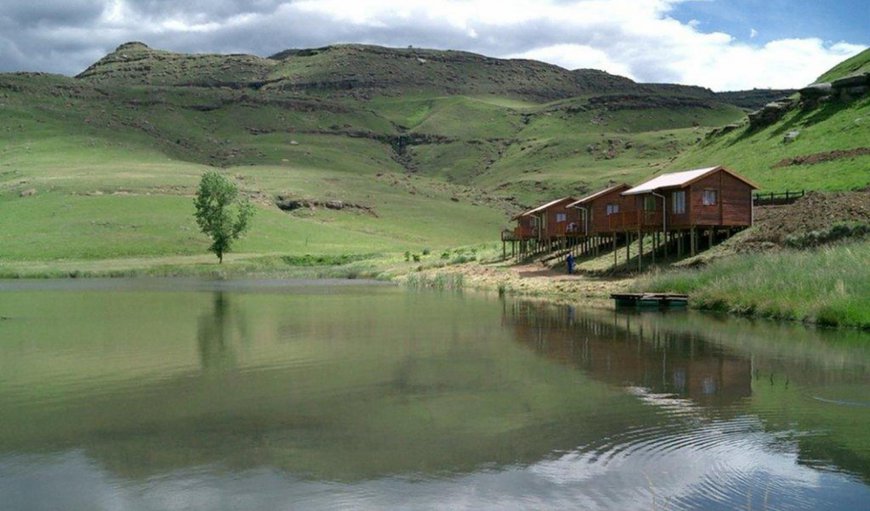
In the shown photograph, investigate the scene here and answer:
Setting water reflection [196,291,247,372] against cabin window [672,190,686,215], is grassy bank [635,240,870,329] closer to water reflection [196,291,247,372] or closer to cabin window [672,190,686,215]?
cabin window [672,190,686,215]

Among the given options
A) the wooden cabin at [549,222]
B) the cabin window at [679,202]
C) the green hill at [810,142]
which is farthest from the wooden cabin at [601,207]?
the green hill at [810,142]

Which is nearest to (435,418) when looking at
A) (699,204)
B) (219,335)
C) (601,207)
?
(219,335)

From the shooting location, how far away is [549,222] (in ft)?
245

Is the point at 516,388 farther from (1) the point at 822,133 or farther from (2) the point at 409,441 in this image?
(1) the point at 822,133

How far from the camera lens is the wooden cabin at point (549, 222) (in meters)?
71.1

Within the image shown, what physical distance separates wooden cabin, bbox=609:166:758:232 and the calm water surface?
21.0 metres

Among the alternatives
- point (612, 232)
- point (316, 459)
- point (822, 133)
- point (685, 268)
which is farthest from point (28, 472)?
point (822, 133)

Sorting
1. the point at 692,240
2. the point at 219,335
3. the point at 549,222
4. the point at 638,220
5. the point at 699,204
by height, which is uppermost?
the point at 549,222

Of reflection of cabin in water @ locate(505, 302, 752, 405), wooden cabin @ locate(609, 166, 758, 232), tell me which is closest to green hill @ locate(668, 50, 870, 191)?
wooden cabin @ locate(609, 166, 758, 232)

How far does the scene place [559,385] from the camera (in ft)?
61.9

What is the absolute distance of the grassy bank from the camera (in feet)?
94.3

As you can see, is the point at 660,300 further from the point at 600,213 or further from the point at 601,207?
the point at 601,207

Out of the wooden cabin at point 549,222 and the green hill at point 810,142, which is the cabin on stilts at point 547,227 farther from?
the green hill at point 810,142

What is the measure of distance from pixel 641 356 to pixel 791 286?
11.8m
